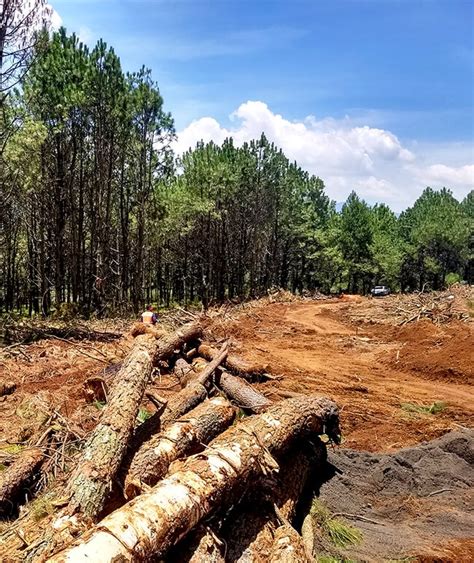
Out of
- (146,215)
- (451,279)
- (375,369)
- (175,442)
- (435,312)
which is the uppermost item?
(146,215)

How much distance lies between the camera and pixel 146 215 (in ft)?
101

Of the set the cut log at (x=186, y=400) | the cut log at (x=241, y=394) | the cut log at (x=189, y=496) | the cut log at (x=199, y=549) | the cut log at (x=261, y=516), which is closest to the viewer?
the cut log at (x=189, y=496)

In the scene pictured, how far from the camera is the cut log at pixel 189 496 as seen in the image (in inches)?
138

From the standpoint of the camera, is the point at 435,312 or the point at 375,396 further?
the point at 435,312

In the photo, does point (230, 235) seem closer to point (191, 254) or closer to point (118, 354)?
point (191, 254)

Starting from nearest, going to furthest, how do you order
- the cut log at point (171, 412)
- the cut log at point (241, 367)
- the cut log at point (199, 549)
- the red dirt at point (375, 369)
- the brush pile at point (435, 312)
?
the cut log at point (199, 549) < the cut log at point (171, 412) < the red dirt at point (375, 369) < the cut log at point (241, 367) < the brush pile at point (435, 312)

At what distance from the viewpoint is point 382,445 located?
9.02 metres

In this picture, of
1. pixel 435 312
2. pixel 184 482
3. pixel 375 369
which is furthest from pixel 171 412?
pixel 435 312

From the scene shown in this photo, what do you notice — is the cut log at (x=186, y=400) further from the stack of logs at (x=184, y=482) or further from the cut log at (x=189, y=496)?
the cut log at (x=189, y=496)

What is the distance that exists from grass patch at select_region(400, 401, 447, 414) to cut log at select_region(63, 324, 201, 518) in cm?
645

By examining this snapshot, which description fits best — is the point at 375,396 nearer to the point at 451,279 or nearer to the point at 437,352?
→ the point at 437,352

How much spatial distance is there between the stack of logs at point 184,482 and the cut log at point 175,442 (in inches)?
0.5

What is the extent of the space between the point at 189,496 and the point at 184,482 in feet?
0.49

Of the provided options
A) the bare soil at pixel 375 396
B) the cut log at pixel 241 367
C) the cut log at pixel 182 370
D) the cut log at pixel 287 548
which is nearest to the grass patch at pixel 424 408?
the bare soil at pixel 375 396
